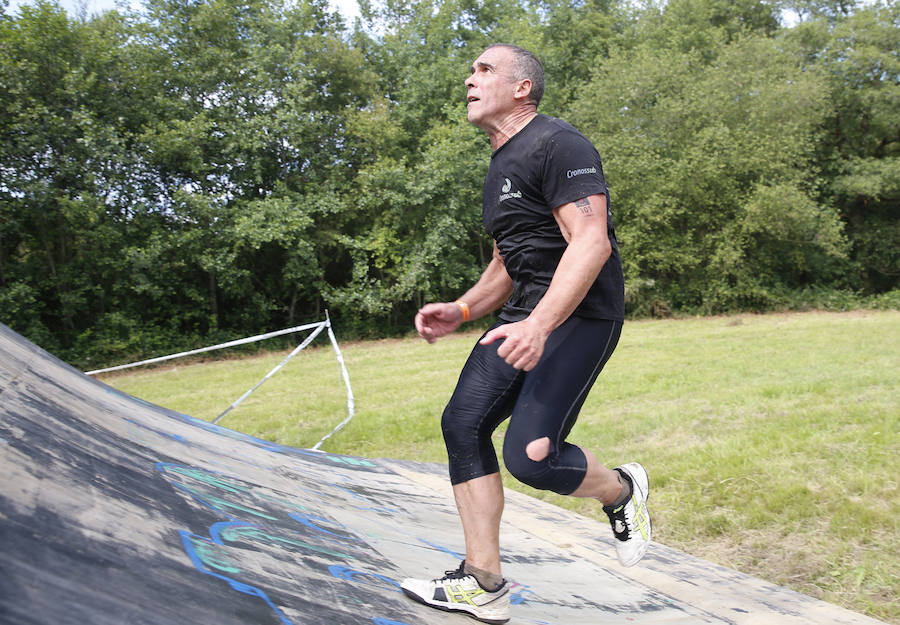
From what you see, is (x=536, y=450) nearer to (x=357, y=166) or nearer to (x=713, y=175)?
(x=357, y=166)

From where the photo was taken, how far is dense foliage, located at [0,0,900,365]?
17656 millimetres

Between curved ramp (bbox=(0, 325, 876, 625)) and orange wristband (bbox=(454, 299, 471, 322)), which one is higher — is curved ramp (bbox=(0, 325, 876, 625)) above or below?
below

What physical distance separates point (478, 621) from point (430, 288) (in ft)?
66.1

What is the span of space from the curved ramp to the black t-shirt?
1.08m

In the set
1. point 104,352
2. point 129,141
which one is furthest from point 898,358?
point 129,141

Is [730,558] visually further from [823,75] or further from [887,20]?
[887,20]

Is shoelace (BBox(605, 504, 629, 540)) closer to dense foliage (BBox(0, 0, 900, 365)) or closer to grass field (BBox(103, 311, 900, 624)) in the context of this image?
grass field (BBox(103, 311, 900, 624))

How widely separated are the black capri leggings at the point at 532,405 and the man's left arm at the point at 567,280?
17 cm

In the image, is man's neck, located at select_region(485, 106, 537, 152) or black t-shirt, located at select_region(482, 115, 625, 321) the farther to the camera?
man's neck, located at select_region(485, 106, 537, 152)

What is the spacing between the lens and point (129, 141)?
19.2m

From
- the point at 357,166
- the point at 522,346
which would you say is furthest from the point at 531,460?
the point at 357,166

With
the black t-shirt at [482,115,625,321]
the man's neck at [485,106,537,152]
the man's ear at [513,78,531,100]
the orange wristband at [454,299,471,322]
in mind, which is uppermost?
the man's ear at [513,78,531,100]

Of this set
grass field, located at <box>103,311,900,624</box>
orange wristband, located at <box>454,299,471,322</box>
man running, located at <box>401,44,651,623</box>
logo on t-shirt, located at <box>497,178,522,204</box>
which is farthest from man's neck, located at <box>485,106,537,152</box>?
grass field, located at <box>103,311,900,624</box>

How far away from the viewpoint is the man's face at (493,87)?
2.39 metres
